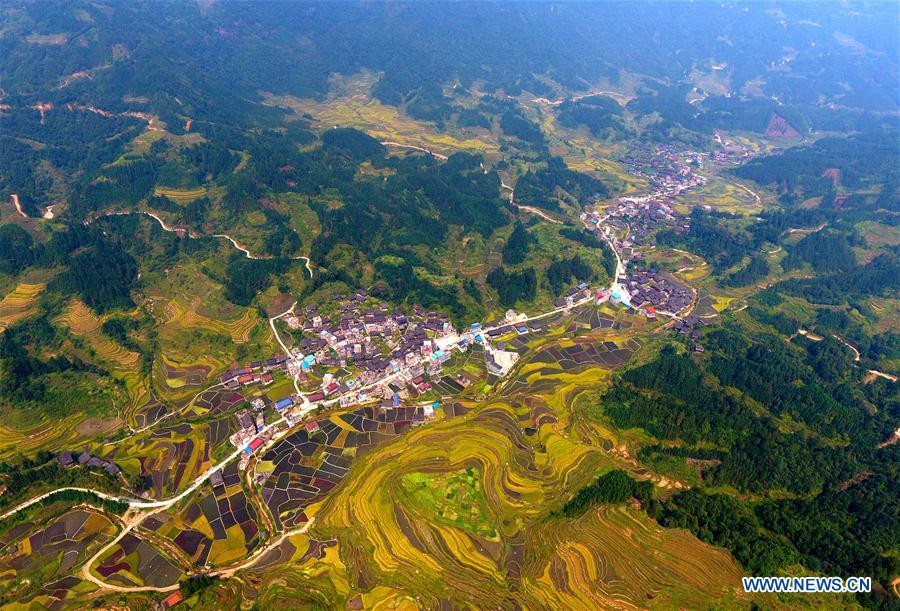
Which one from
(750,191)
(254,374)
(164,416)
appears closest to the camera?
(164,416)

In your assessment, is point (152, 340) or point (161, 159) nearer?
point (152, 340)

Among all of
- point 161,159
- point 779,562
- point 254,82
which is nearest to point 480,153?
point 161,159

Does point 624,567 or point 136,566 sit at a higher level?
point 624,567

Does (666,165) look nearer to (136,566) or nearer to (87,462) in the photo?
(87,462)

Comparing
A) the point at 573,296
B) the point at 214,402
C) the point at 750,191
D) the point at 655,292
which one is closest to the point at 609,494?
the point at 573,296

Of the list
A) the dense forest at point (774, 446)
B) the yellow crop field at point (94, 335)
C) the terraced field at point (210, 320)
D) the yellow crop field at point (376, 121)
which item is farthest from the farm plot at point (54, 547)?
the yellow crop field at point (376, 121)

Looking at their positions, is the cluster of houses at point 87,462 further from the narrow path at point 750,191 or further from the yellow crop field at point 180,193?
the narrow path at point 750,191

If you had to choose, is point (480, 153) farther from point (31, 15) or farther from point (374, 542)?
point (31, 15)
